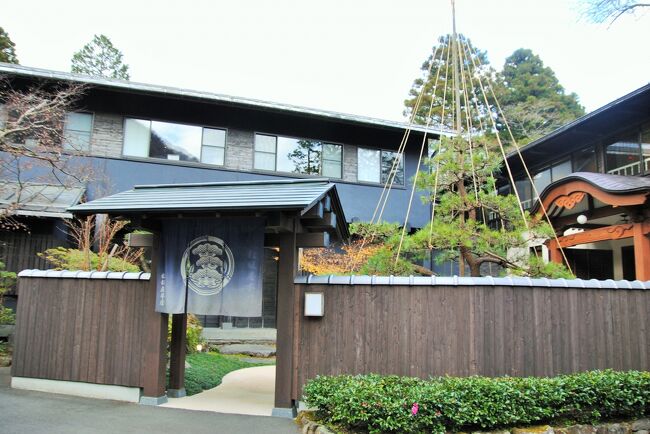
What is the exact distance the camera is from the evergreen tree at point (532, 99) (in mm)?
33094

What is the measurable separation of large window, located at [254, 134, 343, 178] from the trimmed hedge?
1219 centimetres

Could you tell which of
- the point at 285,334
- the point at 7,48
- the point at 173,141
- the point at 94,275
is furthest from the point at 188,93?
the point at 7,48

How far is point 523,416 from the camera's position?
6.34 m

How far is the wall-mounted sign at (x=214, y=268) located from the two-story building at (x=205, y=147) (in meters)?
8.06

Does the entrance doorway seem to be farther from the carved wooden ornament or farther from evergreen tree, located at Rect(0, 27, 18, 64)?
evergreen tree, located at Rect(0, 27, 18, 64)

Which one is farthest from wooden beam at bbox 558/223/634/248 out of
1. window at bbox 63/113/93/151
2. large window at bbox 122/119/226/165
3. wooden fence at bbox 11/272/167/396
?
window at bbox 63/113/93/151

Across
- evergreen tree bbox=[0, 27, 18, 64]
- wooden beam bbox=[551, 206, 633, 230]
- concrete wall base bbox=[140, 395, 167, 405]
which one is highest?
evergreen tree bbox=[0, 27, 18, 64]

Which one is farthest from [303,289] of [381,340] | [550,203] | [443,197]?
[550,203]

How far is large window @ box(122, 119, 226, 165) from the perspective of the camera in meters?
17.2

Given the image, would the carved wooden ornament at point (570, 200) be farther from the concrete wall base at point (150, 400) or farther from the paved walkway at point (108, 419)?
the concrete wall base at point (150, 400)

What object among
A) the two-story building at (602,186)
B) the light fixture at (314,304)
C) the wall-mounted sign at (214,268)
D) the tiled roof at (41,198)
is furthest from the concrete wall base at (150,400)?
the two-story building at (602,186)

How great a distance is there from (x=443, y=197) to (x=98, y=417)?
Result: 6.53 m

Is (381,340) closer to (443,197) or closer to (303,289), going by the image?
(303,289)

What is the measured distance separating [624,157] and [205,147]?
13.4 m
